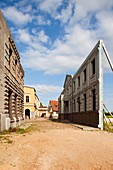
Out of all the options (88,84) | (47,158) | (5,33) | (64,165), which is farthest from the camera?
(88,84)

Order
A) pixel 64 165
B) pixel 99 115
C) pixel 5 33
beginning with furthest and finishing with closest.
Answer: pixel 99 115 < pixel 5 33 < pixel 64 165

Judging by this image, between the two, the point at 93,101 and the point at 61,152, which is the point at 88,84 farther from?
the point at 61,152

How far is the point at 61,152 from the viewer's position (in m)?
6.30

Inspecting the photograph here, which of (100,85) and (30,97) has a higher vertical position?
(100,85)

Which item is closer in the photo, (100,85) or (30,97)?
(100,85)

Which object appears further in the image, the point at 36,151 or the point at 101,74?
the point at 101,74

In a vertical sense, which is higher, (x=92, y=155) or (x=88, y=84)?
(x=88, y=84)

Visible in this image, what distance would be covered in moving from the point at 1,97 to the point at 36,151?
646 centimetres

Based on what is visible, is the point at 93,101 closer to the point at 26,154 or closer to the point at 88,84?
the point at 88,84

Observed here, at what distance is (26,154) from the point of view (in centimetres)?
604

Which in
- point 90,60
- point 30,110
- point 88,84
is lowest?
point 30,110

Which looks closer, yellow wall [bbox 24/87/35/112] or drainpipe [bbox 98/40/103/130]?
drainpipe [bbox 98/40/103/130]

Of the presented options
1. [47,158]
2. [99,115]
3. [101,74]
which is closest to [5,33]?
[101,74]

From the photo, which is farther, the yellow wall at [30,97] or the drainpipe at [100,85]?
the yellow wall at [30,97]
